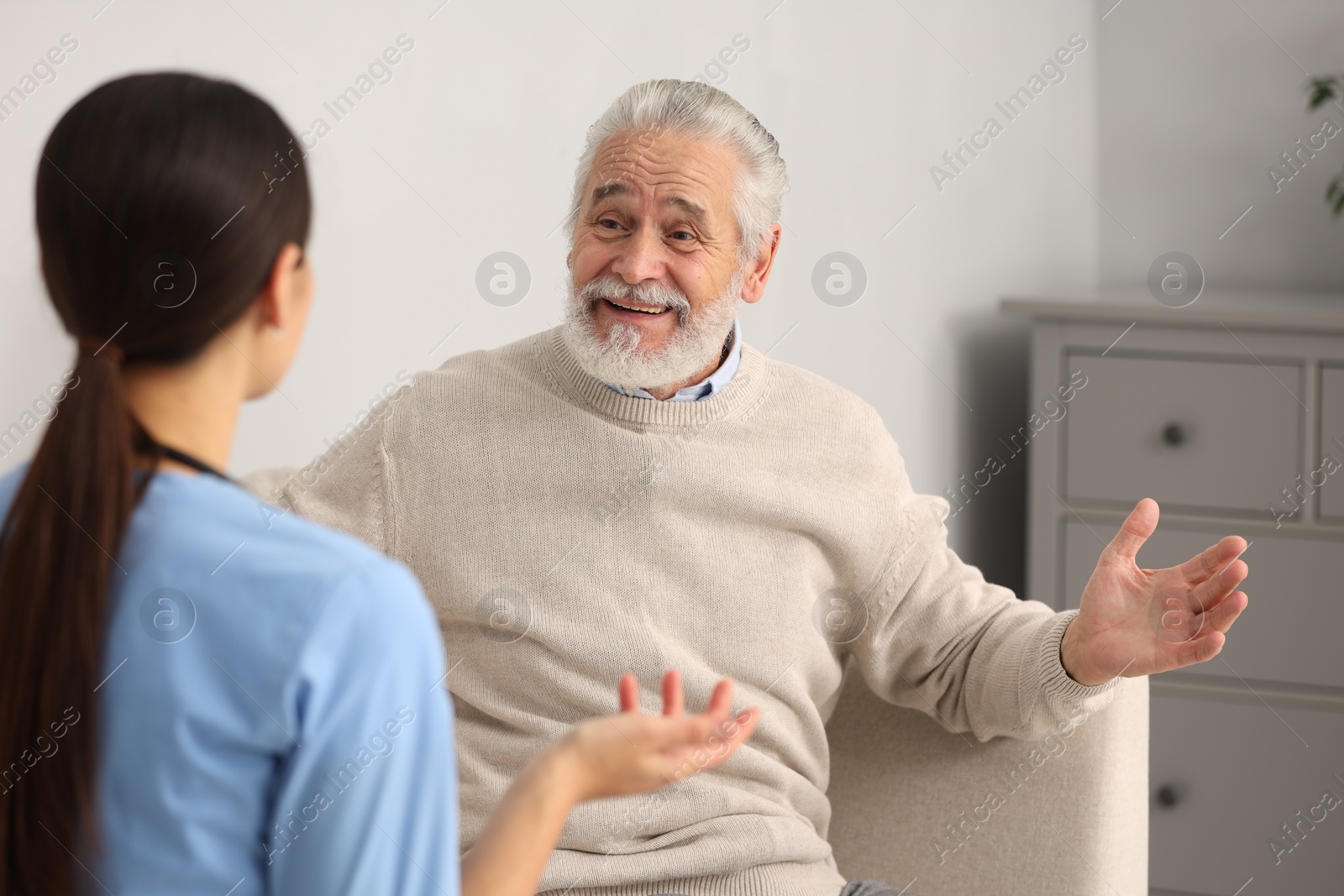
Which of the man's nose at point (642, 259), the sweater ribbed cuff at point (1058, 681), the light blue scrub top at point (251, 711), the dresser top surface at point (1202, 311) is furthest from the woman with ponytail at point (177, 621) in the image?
the dresser top surface at point (1202, 311)

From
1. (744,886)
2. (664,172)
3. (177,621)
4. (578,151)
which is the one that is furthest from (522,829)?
(578,151)

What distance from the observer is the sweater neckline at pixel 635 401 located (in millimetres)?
1472

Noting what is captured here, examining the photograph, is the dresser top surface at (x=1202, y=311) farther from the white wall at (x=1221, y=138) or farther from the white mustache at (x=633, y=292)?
the white mustache at (x=633, y=292)

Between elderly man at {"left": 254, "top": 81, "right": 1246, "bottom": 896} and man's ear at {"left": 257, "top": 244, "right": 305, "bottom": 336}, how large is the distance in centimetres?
64

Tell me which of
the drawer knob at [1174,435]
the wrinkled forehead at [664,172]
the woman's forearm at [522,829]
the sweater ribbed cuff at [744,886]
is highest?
the wrinkled forehead at [664,172]

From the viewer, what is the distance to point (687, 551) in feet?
A: 4.71

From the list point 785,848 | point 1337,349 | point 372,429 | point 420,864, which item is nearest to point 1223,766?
point 1337,349

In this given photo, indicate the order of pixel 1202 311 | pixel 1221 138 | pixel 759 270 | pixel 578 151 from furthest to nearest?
pixel 1221 138, pixel 1202 311, pixel 578 151, pixel 759 270

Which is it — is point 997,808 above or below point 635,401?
below

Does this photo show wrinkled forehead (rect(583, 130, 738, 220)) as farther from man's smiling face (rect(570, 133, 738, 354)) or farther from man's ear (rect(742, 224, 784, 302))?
man's ear (rect(742, 224, 784, 302))

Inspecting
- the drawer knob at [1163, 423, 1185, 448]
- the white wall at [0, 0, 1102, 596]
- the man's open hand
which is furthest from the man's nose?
the drawer knob at [1163, 423, 1185, 448]

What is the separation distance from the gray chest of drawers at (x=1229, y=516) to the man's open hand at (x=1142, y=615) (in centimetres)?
123

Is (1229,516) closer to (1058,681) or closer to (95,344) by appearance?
(1058,681)

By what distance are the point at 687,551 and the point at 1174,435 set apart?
58.2 inches
